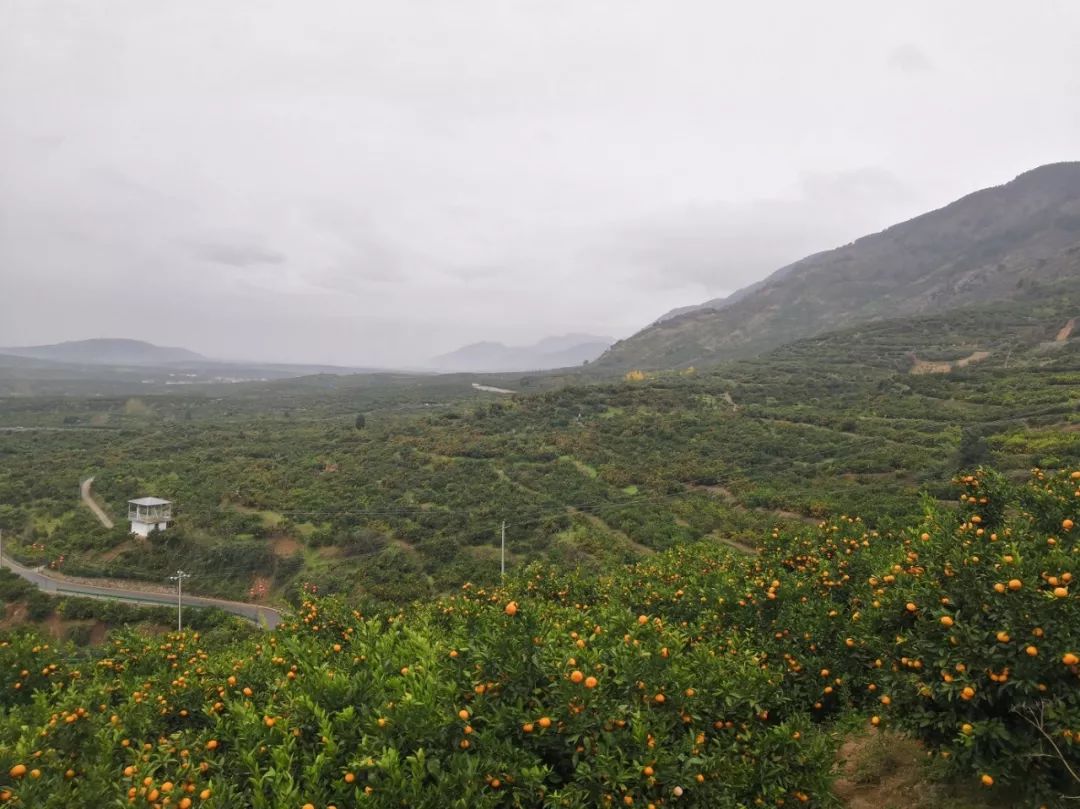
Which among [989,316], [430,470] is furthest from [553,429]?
[989,316]

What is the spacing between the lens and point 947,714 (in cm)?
461

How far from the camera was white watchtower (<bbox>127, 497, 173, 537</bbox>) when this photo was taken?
112 feet

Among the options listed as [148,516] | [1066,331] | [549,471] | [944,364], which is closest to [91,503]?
[148,516]

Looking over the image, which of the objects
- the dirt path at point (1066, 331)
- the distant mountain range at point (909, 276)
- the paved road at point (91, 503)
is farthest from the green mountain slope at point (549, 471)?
the distant mountain range at point (909, 276)

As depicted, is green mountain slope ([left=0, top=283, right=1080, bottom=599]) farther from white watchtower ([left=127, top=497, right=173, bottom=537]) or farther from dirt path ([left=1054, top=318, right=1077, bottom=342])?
white watchtower ([left=127, top=497, right=173, bottom=537])

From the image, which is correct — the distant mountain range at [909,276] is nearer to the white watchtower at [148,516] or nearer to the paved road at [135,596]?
the white watchtower at [148,516]

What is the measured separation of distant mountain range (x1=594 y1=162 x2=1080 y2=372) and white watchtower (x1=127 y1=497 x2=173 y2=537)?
121 m

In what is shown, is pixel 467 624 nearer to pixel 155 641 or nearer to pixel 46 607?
pixel 155 641

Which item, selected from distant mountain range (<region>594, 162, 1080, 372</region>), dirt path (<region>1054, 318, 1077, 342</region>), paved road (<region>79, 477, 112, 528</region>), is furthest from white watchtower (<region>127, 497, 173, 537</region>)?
distant mountain range (<region>594, 162, 1080, 372</region>)

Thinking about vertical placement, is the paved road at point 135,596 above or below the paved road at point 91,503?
below

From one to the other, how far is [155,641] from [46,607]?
26.9m

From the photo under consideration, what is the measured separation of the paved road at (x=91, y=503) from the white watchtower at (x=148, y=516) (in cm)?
362

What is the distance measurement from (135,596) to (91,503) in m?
16.0

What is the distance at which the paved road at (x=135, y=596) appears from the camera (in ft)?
91.6
